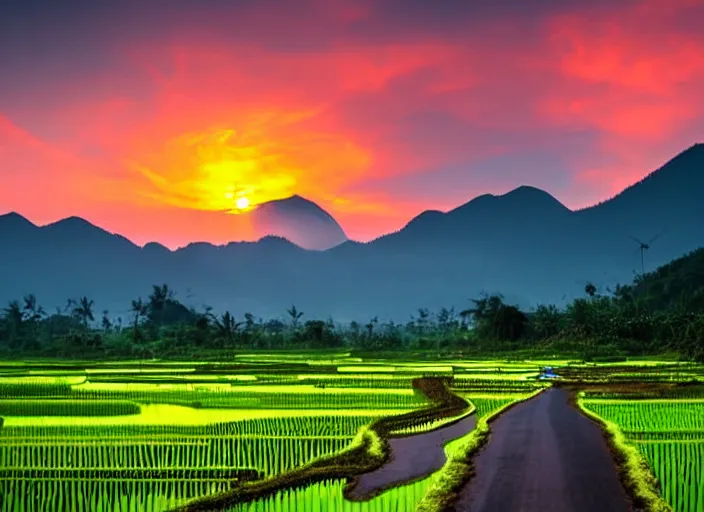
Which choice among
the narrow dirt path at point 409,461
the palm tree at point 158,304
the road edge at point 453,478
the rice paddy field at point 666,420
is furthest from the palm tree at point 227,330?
the road edge at point 453,478

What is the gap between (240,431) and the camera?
58.9 feet

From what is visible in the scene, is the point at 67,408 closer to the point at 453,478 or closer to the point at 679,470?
the point at 453,478

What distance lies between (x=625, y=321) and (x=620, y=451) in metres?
46.0

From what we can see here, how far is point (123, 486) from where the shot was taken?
486 inches

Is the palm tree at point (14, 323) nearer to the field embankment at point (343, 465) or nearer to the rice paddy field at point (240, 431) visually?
the rice paddy field at point (240, 431)

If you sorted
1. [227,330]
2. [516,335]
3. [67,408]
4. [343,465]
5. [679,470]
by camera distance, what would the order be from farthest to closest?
[227,330] → [516,335] → [67,408] → [343,465] → [679,470]

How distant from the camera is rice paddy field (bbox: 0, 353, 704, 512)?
11.8 meters

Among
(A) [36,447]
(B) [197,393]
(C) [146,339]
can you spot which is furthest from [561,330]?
(A) [36,447]

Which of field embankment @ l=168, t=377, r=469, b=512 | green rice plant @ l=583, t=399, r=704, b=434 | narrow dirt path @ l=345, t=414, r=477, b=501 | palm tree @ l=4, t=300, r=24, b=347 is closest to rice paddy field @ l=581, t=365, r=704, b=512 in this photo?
green rice plant @ l=583, t=399, r=704, b=434

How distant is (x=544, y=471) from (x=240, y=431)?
8.16 metres

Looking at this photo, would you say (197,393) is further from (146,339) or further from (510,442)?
(146,339)

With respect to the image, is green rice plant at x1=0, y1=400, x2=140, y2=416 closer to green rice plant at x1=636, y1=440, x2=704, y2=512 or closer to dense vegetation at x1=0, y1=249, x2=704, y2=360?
green rice plant at x1=636, y1=440, x2=704, y2=512

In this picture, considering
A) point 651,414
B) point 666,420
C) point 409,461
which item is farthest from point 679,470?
point 651,414

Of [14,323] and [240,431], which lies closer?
[240,431]
